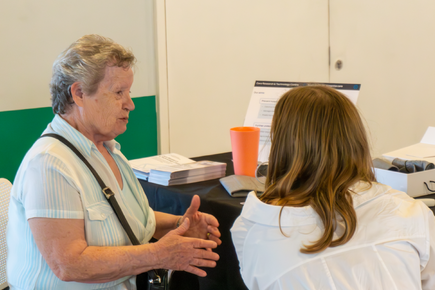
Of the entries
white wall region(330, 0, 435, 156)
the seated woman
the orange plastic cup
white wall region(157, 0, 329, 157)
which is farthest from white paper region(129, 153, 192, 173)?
white wall region(330, 0, 435, 156)

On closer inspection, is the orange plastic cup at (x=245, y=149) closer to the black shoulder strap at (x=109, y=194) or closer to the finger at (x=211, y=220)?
the finger at (x=211, y=220)

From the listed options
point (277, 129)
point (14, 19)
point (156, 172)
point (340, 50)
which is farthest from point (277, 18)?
point (277, 129)

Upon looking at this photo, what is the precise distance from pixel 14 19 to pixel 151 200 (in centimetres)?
147

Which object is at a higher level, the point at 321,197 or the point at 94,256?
the point at 321,197

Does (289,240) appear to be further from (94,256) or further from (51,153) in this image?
(51,153)

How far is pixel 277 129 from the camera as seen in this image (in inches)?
39.1

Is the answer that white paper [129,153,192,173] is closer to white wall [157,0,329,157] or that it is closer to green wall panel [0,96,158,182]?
green wall panel [0,96,158,182]

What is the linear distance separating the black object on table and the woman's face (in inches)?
14.5

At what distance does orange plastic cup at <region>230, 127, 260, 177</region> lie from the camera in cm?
154

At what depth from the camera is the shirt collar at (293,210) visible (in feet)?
2.88

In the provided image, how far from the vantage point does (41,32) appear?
2.44 m

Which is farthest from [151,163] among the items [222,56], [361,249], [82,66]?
[222,56]

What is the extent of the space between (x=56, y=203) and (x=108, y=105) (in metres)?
0.36

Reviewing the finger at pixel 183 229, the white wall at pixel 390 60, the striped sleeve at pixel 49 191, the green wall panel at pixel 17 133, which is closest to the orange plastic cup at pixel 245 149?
the finger at pixel 183 229
